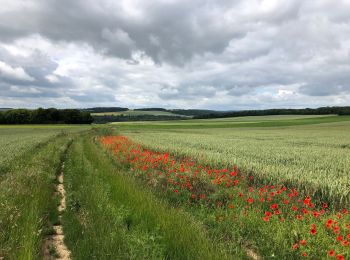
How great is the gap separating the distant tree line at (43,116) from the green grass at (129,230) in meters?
113

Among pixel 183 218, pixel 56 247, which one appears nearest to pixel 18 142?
pixel 56 247

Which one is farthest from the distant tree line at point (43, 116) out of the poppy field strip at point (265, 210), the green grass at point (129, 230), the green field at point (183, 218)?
the green grass at point (129, 230)

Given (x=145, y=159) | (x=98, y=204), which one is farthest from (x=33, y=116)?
(x=98, y=204)

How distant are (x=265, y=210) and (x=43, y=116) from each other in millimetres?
118011

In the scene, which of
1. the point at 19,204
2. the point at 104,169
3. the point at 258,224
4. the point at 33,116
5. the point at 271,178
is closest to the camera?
the point at 258,224

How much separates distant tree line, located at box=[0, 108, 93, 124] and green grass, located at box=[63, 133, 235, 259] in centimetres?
11327

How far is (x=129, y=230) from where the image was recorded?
598cm

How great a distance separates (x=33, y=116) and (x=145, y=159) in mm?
109834

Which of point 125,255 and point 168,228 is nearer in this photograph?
point 125,255

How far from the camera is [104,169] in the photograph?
41.6 feet

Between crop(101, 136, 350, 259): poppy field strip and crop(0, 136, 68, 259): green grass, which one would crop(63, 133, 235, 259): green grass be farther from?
crop(101, 136, 350, 259): poppy field strip

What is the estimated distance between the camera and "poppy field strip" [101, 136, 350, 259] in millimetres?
5121

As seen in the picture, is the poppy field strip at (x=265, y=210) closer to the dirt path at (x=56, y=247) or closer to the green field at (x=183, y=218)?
the green field at (x=183, y=218)

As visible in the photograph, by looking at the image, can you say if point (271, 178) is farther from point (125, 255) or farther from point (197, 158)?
point (125, 255)
